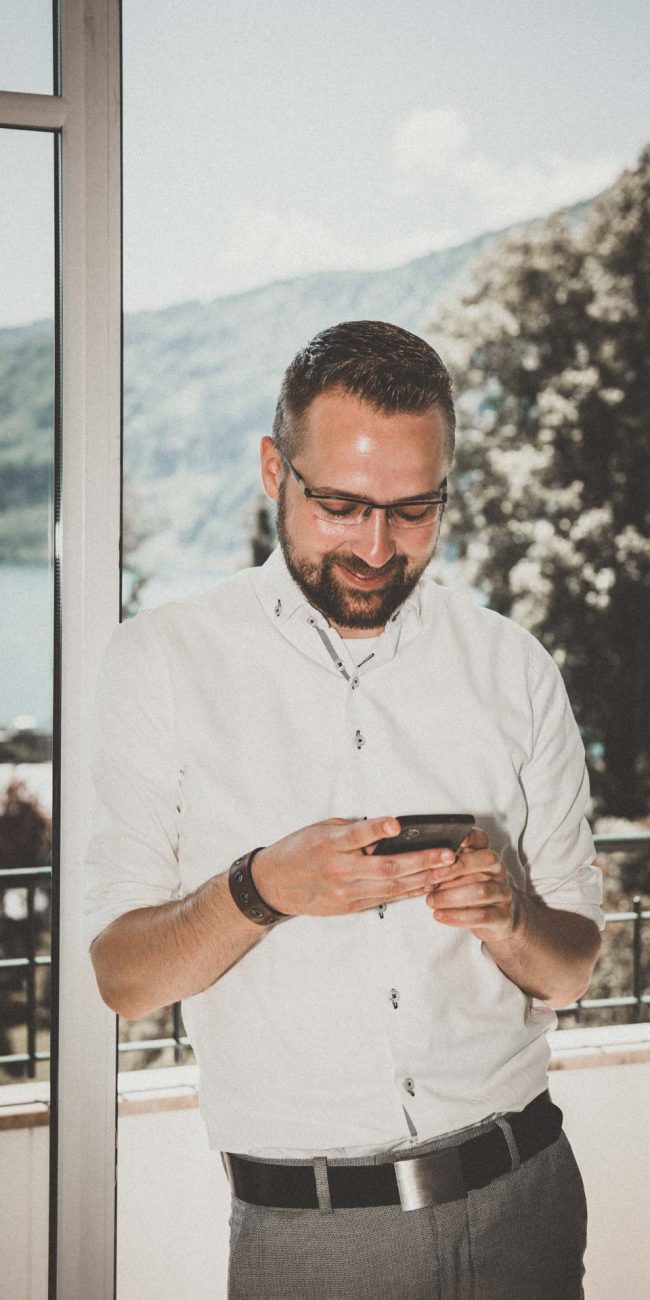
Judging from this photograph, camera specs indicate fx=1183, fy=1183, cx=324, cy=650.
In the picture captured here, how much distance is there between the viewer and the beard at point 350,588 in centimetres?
139

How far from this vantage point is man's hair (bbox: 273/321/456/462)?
1.36m

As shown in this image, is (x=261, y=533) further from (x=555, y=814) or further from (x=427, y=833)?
(x=427, y=833)

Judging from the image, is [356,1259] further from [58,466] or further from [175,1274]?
[175,1274]

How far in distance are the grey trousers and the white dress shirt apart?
70 millimetres

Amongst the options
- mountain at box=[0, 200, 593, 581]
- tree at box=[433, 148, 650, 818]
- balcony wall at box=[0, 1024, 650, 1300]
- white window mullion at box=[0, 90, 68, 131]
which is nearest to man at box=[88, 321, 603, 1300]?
white window mullion at box=[0, 90, 68, 131]

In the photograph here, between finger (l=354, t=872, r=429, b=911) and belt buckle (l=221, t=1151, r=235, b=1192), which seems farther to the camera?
belt buckle (l=221, t=1151, r=235, b=1192)

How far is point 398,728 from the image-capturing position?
1463 millimetres

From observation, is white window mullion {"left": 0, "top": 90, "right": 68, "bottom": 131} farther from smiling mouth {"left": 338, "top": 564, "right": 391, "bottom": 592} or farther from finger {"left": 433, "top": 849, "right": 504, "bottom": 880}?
finger {"left": 433, "top": 849, "right": 504, "bottom": 880}

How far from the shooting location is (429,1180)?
50.9 inches

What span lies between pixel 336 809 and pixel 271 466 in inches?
17.0

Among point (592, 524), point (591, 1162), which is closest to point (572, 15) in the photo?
point (592, 524)

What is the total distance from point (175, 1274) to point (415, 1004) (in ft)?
A: 5.85

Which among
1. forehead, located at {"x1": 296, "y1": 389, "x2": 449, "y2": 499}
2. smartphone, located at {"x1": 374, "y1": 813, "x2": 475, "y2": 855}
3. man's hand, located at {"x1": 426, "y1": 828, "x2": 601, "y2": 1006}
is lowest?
man's hand, located at {"x1": 426, "y1": 828, "x2": 601, "y2": 1006}

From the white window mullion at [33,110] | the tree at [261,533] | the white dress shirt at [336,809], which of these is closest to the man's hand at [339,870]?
the white dress shirt at [336,809]
